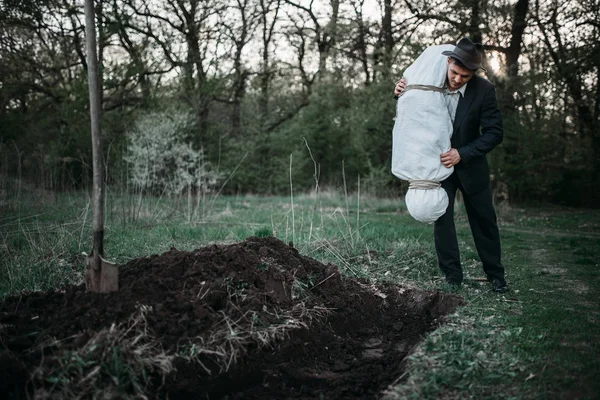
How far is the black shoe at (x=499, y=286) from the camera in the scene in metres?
3.63

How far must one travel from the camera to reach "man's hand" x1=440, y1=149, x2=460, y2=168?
3.42m

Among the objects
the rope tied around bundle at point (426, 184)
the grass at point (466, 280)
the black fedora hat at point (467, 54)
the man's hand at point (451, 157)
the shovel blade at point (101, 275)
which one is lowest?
the grass at point (466, 280)

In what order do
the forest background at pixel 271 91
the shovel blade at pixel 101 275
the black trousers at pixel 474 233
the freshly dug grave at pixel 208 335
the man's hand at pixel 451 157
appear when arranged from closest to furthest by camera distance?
the freshly dug grave at pixel 208 335
the shovel blade at pixel 101 275
the man's hand at pixel 451 157
the black trousers at pixel 474 233
the forest background at pixel 271 91

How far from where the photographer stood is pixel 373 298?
3377 mm

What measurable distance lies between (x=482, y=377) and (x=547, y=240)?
5584mm

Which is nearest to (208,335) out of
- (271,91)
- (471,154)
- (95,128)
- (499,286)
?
(95,128)

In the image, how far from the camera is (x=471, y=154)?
11.3 ft

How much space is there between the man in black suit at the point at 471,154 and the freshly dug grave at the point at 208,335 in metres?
0.64

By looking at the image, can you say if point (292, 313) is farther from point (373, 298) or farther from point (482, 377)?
point (482, 377)

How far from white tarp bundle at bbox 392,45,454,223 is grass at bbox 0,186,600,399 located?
76 cm


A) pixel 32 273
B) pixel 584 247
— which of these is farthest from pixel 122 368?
pixel 584 247

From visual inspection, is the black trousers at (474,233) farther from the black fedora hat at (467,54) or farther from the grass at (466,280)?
the black fedora hat at (467,54)

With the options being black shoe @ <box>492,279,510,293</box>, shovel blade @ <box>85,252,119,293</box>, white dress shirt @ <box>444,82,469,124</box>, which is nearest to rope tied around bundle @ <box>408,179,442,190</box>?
white dress shirt @ <box>444,82,469,124</box>

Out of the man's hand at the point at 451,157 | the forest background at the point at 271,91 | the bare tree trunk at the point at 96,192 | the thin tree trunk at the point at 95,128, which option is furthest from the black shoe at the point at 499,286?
the forest background at the point at 271,91
